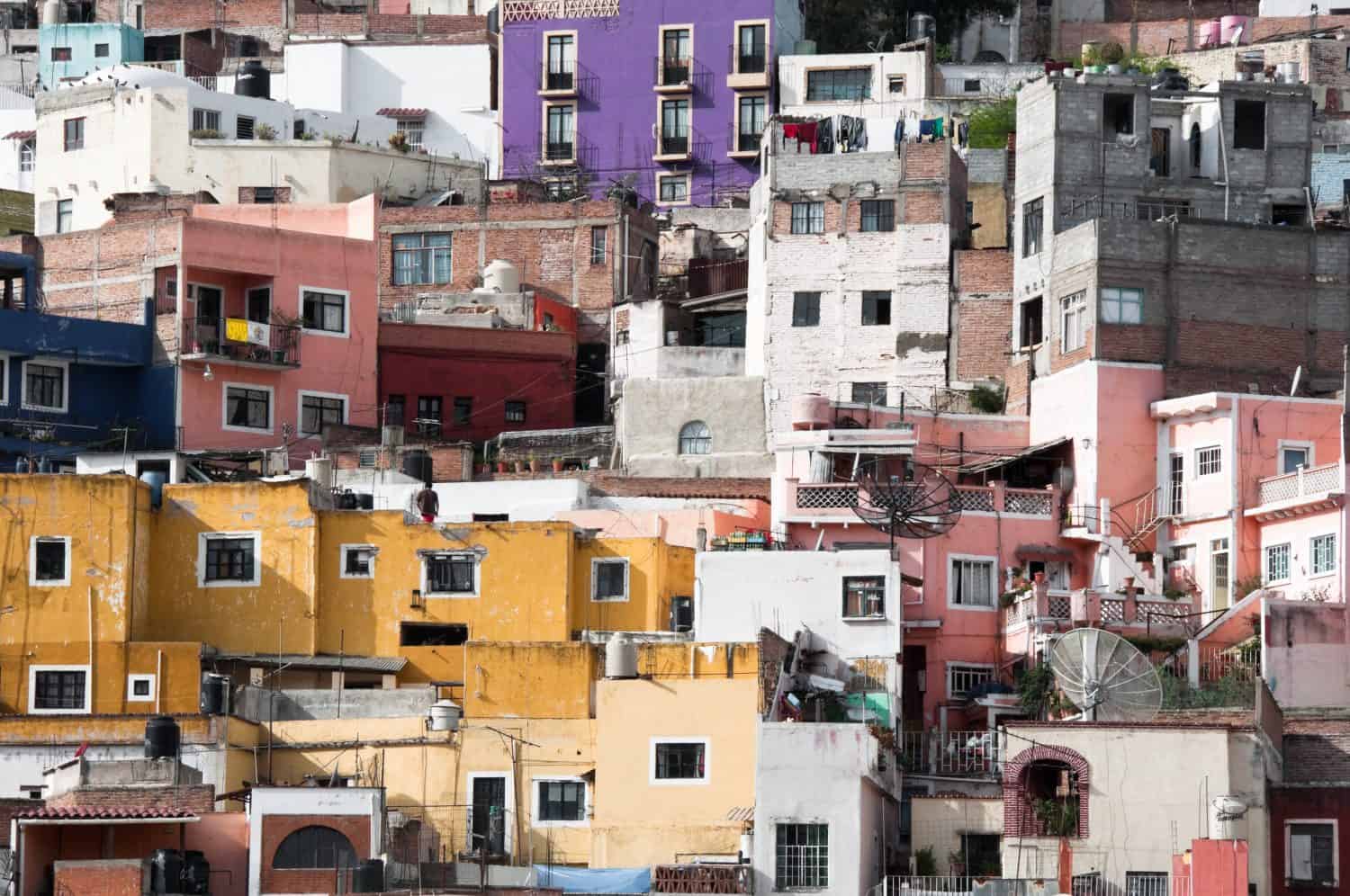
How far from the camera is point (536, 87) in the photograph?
85.1 meters

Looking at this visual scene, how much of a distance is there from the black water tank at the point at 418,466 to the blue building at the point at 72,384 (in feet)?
18.2

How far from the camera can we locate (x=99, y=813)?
46844 mm

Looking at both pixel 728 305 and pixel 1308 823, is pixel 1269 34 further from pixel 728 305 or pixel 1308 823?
pixel 1308 823

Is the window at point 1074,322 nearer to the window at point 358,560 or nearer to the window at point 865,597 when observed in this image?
the window at point 865,597

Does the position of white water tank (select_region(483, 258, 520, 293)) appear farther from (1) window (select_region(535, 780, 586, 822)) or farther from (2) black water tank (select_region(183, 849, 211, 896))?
(2) black water tank (select_region(183, 849, 211, 896))

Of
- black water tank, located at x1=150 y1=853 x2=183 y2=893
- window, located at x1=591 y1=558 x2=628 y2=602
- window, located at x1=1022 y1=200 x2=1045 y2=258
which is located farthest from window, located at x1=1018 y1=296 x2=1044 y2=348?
black water tank, located at x1=150 y1=853 x2=183 y2=893

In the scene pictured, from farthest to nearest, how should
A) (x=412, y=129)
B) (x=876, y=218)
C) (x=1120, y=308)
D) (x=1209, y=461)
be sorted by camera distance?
(x=412, y=129) < (x=876, y=218) < (x=1120, y=308) < (x=1209, y=461)

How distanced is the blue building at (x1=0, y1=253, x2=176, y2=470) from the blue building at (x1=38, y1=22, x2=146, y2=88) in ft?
84.9

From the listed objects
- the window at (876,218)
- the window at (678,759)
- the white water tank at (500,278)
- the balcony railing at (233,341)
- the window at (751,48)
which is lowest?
the window at (678,759)

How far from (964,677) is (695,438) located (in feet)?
39.5

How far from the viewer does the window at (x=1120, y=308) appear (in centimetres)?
6159

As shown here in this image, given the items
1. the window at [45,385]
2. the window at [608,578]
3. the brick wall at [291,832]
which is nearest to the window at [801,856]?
the brick wall at [291,832]

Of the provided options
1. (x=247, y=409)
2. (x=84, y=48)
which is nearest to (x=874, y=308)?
(x=247, y=409)

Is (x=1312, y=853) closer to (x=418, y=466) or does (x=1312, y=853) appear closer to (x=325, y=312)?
(x=418, y=466)
